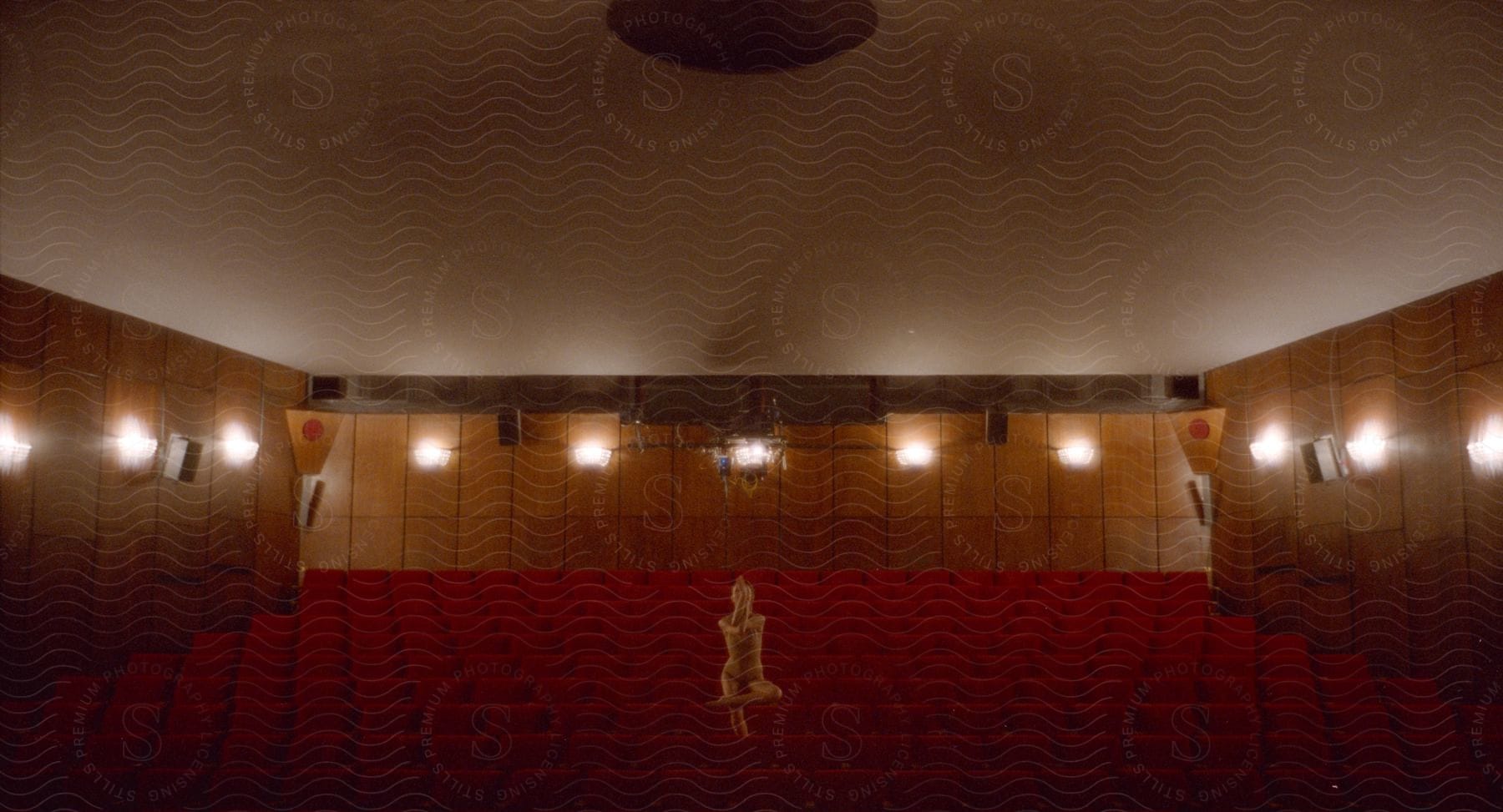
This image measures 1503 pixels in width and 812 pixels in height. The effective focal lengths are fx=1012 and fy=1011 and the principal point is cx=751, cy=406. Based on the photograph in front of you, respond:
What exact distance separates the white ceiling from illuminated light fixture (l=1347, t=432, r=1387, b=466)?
946 millimetres

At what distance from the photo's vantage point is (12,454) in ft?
20.0

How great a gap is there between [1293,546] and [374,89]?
7.40 m

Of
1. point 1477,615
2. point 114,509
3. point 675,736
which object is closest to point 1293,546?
point 1477,615

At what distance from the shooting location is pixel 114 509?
23.2ft

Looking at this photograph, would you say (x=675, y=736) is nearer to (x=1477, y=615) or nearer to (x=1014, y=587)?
(x=1014, y=587)

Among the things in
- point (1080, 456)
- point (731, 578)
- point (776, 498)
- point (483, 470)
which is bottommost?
point (731, 578)

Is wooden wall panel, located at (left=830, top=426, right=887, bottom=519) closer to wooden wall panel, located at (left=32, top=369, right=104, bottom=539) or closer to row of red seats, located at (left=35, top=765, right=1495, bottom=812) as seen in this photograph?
row of red seats, located at (left=35, top=765, right=1495, bottom=812)

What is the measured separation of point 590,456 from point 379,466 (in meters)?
2.05

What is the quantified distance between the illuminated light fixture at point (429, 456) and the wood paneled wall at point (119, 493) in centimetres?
130

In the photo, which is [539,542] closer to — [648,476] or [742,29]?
[648,476]

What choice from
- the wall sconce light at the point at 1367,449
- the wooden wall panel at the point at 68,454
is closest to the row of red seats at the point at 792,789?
the wooden wall panel at the point at 68,454

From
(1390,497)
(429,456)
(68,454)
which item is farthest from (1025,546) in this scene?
(68,454)

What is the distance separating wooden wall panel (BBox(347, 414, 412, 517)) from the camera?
985 centimetres

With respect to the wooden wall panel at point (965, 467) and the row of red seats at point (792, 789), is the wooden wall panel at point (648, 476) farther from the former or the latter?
the row of red seats at point (792, 789)
